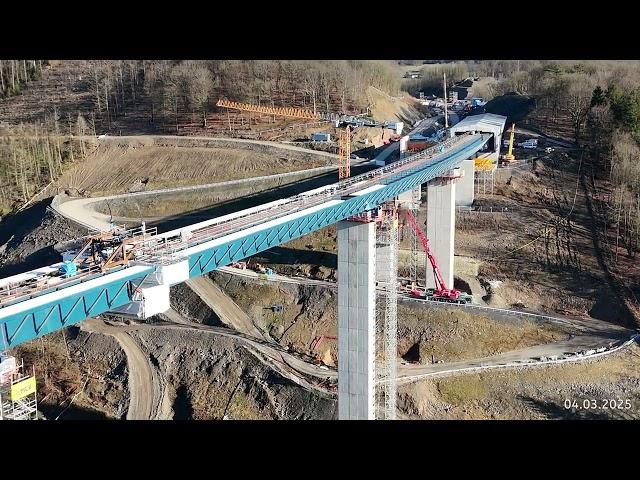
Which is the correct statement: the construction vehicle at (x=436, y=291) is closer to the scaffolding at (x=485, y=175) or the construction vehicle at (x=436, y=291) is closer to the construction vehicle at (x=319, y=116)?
the scaffolding at (x=485, y=175)

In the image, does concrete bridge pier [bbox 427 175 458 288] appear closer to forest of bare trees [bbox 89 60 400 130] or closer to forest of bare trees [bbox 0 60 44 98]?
forest of bare trees [bbox 89 60 400 130]

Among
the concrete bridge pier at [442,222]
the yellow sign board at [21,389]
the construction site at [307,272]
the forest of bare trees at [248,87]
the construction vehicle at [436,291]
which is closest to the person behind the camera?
the yellow sign board at [21,389]

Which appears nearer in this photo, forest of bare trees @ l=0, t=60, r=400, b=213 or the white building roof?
the white building roof

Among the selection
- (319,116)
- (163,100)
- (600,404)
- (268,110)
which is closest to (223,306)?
(600,404)

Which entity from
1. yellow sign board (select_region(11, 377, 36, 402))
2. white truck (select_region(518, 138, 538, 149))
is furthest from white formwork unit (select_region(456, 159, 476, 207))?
yellow sign board (select_region(11, 377, 36, 402))

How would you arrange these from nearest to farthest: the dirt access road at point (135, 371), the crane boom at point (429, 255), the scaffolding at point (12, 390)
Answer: the scaffolding at point (12, 390) → the dirt access road at point (135, 371) → the crane boom at point (429, 255)

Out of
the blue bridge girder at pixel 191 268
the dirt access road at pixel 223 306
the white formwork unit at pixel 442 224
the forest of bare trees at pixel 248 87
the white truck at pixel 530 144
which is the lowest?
the dirt access road at pixel 223 306

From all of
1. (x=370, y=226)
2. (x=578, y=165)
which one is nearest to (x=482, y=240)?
(x=578, y=165)

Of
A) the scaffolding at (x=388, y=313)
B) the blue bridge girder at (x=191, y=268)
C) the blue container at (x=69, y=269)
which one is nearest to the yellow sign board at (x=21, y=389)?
the blue bridge girder at (x=191, y=268)
